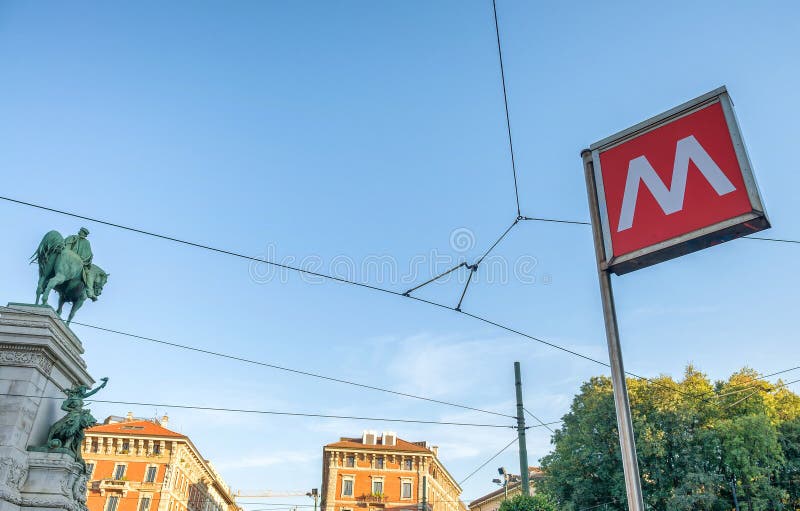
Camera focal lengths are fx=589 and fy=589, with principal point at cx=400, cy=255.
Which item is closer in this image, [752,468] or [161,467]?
[752,468]

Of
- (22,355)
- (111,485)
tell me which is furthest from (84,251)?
(111,485)

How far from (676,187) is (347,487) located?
211ft

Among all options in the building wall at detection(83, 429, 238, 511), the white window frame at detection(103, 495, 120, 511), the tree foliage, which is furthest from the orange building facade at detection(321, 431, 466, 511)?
the tree foliage

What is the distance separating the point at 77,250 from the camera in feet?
54.8

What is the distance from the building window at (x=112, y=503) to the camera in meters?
54.4

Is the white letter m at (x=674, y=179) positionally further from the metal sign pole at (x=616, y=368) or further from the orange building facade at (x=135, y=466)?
the orange building facade at (x=135, y=466)

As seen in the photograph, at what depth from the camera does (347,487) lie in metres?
63.1

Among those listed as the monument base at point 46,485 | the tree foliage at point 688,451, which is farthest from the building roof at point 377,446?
the monument base at point 46,485

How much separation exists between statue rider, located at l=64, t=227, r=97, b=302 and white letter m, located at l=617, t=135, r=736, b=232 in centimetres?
1599

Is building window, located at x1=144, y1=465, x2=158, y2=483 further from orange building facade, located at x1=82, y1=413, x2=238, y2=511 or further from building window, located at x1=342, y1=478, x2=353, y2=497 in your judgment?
building window, located at x1=342, y1=478, x2=353, y2=497

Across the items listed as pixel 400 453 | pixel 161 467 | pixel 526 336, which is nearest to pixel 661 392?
pixel 526 336

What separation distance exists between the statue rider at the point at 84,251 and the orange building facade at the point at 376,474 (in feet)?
169

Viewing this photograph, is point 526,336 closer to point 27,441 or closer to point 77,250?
point 27,441

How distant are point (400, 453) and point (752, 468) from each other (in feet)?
144
